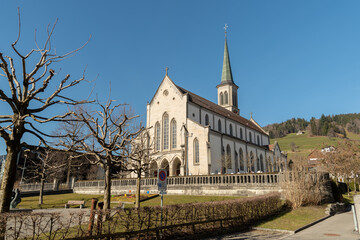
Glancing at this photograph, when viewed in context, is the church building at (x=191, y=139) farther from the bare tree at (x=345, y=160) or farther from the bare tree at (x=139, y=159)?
the bare tree at (x=139, y=159)

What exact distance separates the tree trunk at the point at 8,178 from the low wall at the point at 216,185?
21.1 metres

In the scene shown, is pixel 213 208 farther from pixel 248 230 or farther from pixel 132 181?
pixel 132 181

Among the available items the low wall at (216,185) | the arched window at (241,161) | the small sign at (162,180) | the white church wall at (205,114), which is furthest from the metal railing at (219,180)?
the arched window at (241,161)

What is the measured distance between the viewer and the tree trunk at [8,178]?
518 centimetres

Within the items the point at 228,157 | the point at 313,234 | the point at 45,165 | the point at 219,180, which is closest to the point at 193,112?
the point at 228,157

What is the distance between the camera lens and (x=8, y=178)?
17.4ft

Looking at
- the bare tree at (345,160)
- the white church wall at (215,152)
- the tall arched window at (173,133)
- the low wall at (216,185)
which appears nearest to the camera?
the low wall at (216,185)

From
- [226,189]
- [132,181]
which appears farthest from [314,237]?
[132,181]

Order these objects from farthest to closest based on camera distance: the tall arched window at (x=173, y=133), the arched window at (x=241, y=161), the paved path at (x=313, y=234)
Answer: the arched window at (x=241, y=161)
the tall arched window at (x=173, y=133)
the paved path at (x=313, y=234)

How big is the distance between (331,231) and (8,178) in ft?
44.5

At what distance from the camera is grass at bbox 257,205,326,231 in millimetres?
13305

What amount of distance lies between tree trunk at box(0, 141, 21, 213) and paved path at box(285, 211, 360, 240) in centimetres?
1045

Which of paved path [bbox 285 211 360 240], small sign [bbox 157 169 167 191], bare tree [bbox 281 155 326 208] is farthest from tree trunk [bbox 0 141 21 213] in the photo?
bare tree [bbox 281 155 326 208]

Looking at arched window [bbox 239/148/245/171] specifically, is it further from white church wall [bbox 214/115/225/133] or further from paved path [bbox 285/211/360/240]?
paved path [bbox 285/211/360/240]
